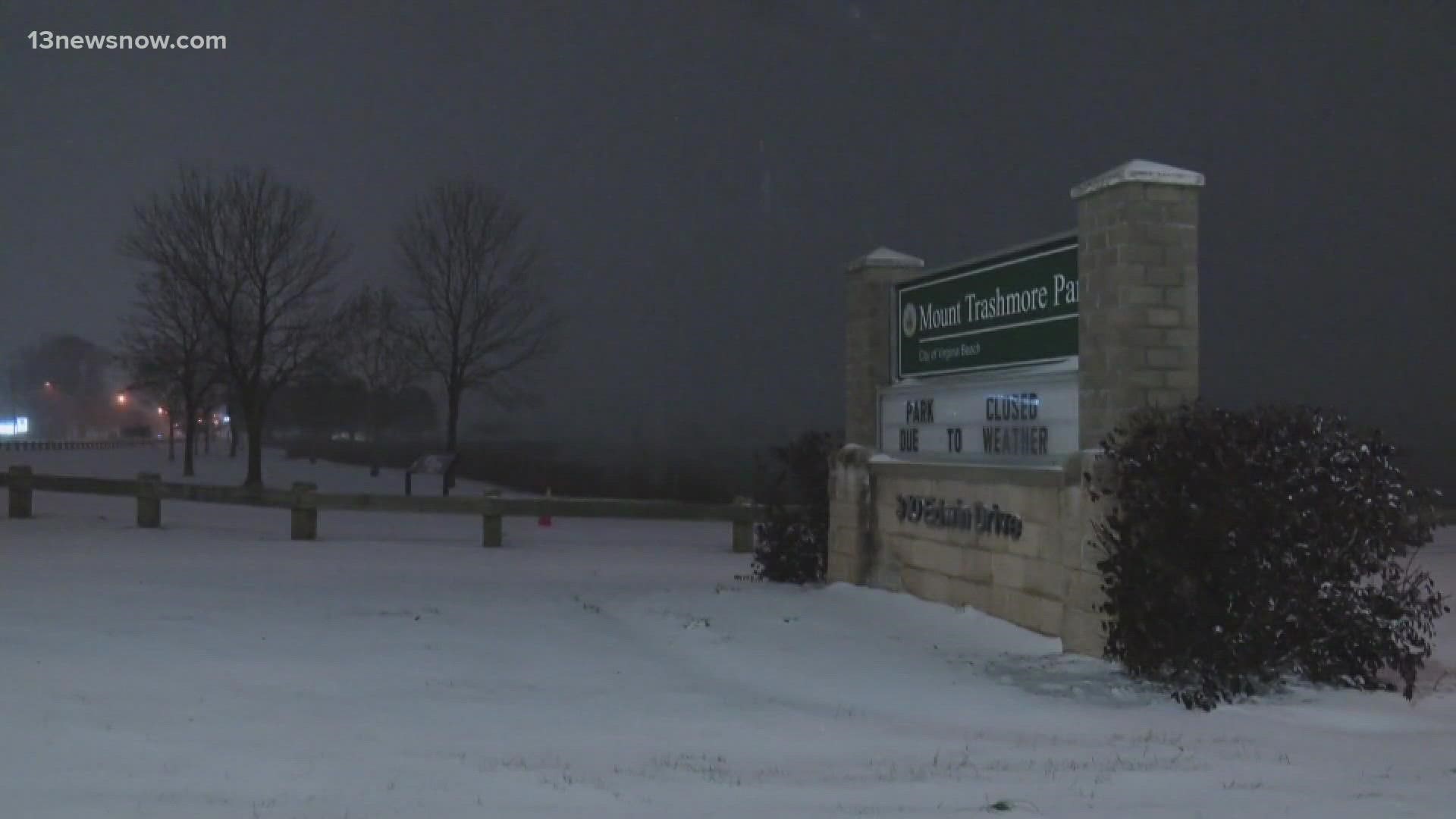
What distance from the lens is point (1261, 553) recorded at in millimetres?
8484

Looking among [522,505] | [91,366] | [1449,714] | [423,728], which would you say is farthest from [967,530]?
[91,366]

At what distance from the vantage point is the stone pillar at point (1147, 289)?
952 cm

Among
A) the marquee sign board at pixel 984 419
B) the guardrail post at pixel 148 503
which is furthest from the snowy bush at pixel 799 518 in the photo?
the guardrail post at pixel 148 503

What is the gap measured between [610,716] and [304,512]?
41.9 ft

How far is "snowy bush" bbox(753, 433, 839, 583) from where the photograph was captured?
605 inches

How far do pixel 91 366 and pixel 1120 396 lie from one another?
471 ft

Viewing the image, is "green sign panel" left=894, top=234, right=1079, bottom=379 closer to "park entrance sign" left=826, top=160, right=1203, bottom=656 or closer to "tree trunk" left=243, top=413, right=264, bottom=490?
"park entrance sign" left=826, top=160, right=1203, bottom=656

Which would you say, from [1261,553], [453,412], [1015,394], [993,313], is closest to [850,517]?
[993,313]

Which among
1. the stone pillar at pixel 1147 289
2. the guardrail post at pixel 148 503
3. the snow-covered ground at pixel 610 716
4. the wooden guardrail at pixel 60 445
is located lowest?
the snow-covered ground at pixel 610 716

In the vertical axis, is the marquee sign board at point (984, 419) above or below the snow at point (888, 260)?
below

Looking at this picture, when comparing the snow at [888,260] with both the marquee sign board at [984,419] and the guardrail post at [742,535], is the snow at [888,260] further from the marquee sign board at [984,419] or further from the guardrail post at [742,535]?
the guardrail post at [742,535]

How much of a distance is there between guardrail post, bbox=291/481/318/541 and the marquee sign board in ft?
30.6

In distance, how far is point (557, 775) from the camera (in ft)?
20.3

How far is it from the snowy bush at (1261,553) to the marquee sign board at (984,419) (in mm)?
1558
